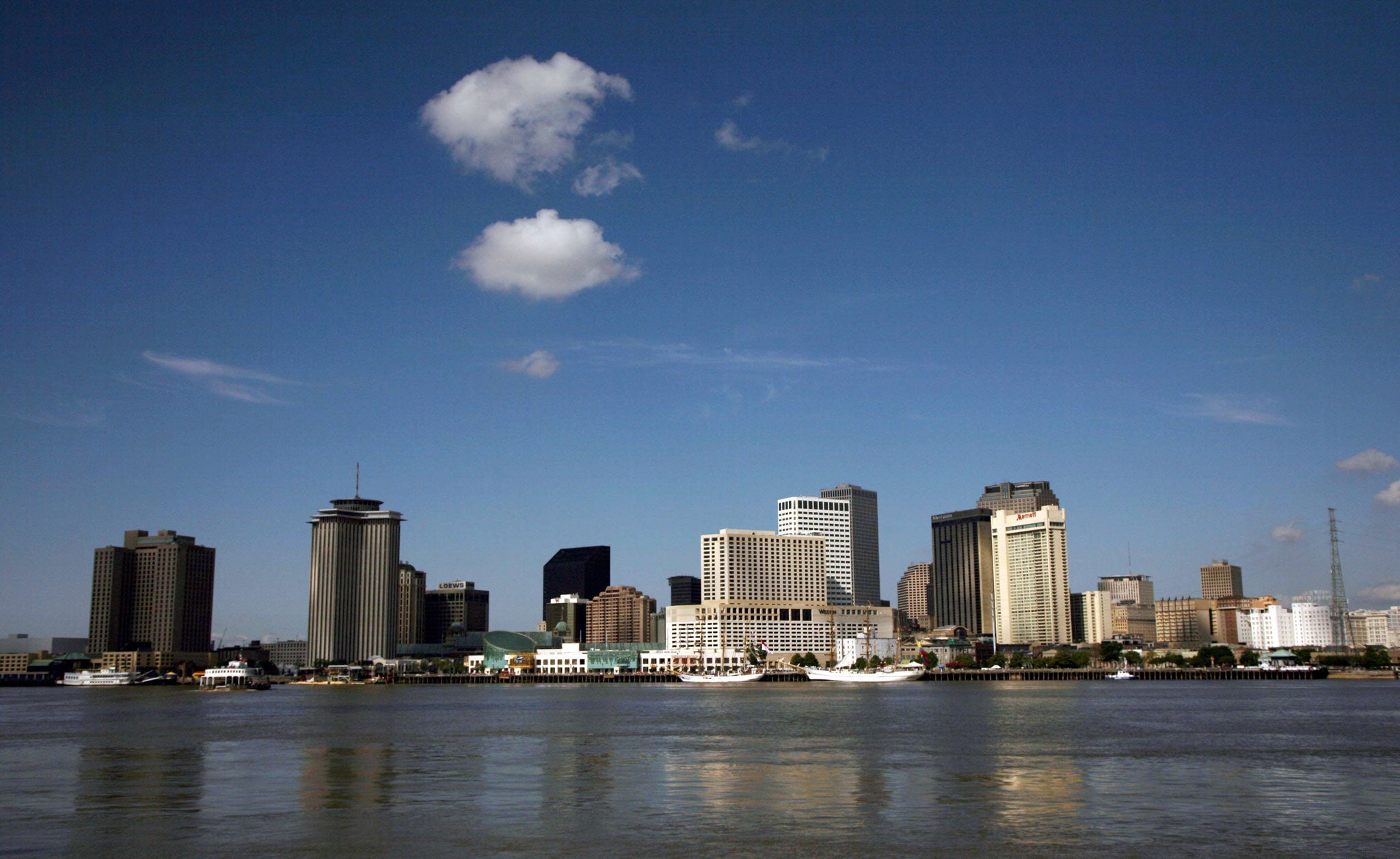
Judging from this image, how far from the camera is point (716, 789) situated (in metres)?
56.5

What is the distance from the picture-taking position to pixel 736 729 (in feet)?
332

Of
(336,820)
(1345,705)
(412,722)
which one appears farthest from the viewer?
(1345,705)

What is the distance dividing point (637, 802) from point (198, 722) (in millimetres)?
88245

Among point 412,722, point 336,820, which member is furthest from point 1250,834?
point 412,722

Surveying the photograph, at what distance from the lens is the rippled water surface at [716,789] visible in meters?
42.5

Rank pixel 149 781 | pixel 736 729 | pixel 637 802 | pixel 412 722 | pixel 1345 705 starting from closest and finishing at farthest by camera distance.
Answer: pixel 637 802
pixel 149 781
pixel 736 729
pixel 412 722
pixel 1345 705

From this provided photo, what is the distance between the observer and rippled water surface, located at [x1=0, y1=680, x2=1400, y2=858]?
140 feet

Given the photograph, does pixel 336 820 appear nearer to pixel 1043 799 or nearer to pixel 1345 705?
pixel 1043 799

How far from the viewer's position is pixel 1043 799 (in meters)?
52.7

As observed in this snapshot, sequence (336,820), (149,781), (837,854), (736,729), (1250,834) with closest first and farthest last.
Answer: (837,854), (1250,834), (336,820), (149,781), (736,729)

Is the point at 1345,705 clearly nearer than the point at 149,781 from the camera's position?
No

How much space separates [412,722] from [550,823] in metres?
81.5

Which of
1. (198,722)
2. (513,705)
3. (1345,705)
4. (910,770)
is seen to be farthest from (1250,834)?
(513,705)

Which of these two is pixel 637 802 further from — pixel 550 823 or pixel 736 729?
pixel 736 729
